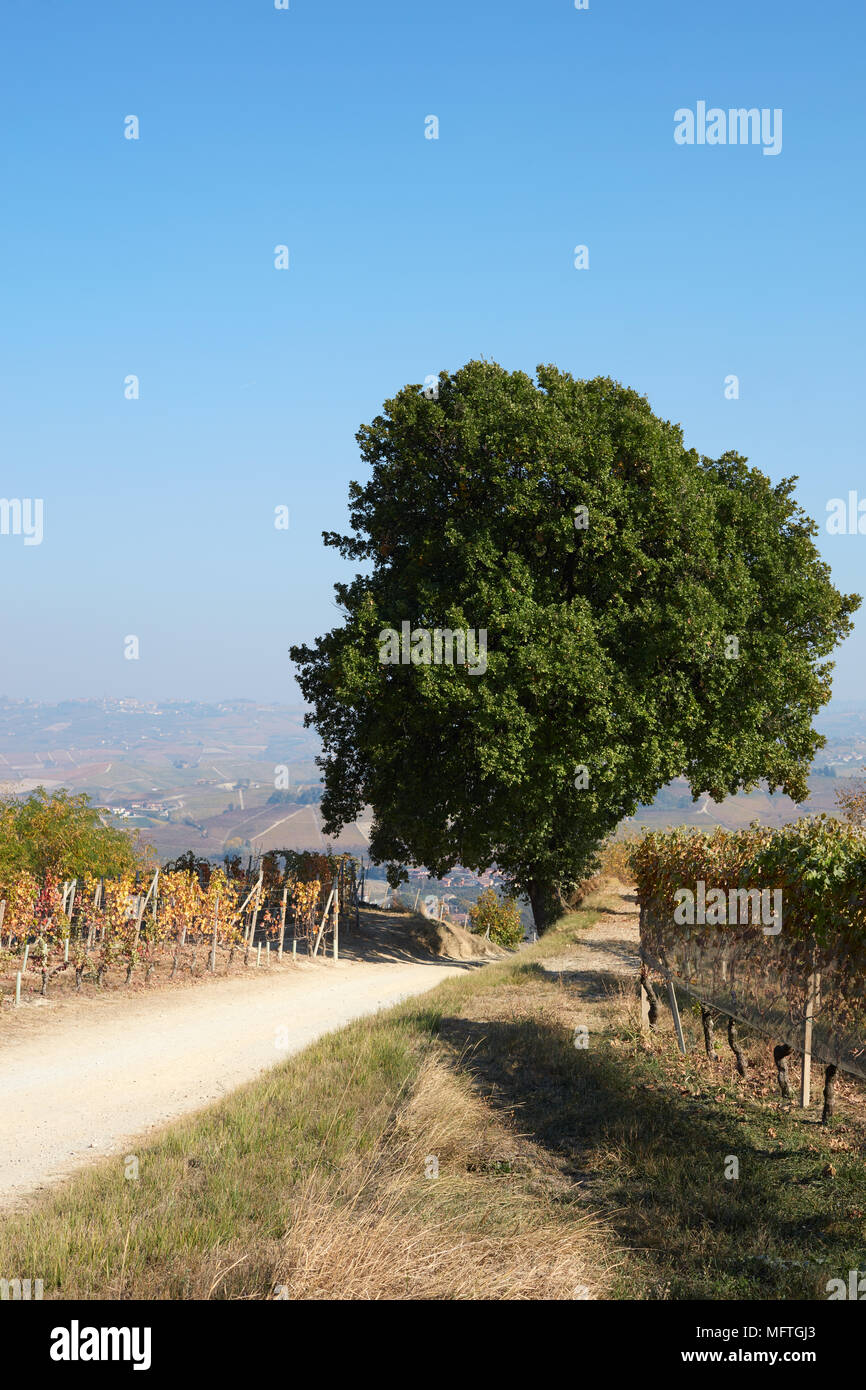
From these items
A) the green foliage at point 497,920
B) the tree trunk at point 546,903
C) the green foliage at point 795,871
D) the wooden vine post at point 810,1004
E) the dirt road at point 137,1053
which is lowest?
the green foliage at point 497,920

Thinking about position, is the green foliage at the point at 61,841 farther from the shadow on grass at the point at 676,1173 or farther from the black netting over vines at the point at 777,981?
the black netting over vines at the point at 777,981

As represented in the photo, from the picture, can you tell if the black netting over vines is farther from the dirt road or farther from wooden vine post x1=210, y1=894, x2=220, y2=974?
wooden vine post x1=210, y1=894, x2=220, y2=974

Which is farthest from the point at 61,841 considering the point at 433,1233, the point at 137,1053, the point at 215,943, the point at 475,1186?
the point at 433,1233

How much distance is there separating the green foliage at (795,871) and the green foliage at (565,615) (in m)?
7.09

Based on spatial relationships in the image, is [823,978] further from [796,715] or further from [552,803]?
[796,715]

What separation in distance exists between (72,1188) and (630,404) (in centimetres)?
2210

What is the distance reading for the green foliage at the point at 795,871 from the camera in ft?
33.5

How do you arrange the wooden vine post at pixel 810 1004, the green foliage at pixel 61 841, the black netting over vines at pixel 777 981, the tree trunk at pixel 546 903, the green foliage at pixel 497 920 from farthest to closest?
the green foliage at pixel 497 920
the tree trunk at pixel 546 903
the green foliage at pixel 61 841
the wooden vine post at pixel 810 1004
the black netting over vines at pixel 777 981

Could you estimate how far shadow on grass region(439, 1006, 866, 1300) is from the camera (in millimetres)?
7574

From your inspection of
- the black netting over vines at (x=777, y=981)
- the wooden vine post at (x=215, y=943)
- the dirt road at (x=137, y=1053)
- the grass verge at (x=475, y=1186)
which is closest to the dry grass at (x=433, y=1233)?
the grass verge at (x=475, y=1186)

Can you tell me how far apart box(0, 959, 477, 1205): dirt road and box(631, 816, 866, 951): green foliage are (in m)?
6.26

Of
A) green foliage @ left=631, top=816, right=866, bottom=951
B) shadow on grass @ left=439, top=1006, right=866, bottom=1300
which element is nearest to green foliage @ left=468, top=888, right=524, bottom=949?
green foliage @ left=631, top=816, right=866, bottom=951

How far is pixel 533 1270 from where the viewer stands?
672 centimetres
